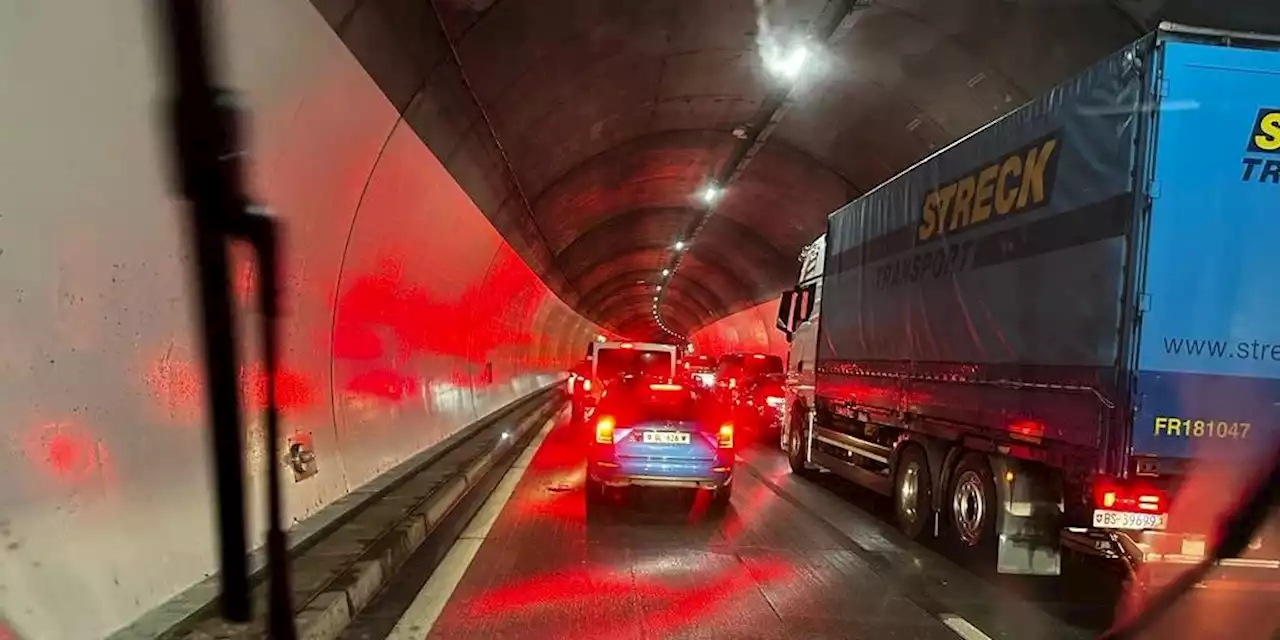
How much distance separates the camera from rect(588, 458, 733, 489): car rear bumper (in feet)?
36.4

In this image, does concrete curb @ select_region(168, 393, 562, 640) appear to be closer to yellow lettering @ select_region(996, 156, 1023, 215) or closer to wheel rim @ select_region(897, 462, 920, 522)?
wheel rim @ select_region(897, 462, 920, 522)

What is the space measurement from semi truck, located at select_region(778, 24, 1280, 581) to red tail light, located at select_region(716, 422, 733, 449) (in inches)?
106

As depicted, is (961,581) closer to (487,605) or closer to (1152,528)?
(1152,528)

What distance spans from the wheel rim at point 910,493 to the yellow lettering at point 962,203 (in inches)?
98.7

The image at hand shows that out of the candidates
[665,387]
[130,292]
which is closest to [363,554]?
[130,292]

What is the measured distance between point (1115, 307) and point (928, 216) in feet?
11.5

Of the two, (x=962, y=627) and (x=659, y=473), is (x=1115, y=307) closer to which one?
(x=962, y=627)

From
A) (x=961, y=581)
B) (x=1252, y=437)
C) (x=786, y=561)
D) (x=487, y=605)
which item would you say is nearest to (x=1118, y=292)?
(x=1252, y=437)

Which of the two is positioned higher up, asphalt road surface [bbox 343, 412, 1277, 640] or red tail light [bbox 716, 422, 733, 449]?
red tail light [bbox 716, 422, 733, 449]

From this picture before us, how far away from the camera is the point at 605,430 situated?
11.2 metres

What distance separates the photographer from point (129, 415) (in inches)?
212

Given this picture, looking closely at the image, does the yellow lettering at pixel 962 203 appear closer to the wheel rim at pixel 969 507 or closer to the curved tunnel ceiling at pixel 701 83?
the wheel rim at pixel 969 507

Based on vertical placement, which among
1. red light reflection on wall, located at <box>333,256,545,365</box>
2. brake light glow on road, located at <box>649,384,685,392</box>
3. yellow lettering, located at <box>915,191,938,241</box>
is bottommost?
brake light glow on road, located at <box>649,384,685,392</box>

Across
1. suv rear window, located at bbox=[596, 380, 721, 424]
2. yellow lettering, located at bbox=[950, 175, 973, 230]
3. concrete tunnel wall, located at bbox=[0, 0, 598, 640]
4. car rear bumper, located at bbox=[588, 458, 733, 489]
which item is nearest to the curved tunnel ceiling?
concrete tunnel wall, located at bbox=[0, 0, 598, 640]
